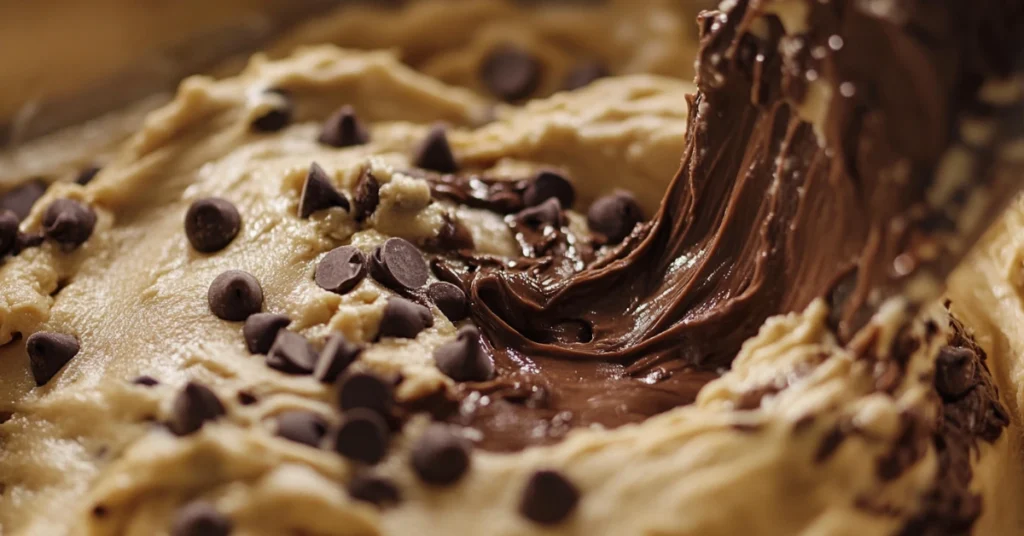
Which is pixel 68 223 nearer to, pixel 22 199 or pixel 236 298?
pixel 236 298

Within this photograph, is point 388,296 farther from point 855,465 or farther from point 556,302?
point 855,465

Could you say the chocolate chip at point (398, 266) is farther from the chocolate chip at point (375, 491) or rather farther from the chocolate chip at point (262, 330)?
the chocolate chip at point (375, 491)

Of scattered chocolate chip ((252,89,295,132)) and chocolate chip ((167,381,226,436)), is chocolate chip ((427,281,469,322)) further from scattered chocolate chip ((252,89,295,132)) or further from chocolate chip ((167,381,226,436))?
scattered chocolate chip ((252,89,295,132))

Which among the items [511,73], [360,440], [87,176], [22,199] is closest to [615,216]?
[360,440]

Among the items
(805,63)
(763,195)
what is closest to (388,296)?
(763,195)

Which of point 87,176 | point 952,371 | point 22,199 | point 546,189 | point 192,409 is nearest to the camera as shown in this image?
point 192,409

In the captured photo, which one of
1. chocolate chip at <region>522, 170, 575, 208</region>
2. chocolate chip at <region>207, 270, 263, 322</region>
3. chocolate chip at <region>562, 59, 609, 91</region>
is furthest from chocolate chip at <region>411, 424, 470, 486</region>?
chocolate chip at <region>562, 59, 609, 91</region>
